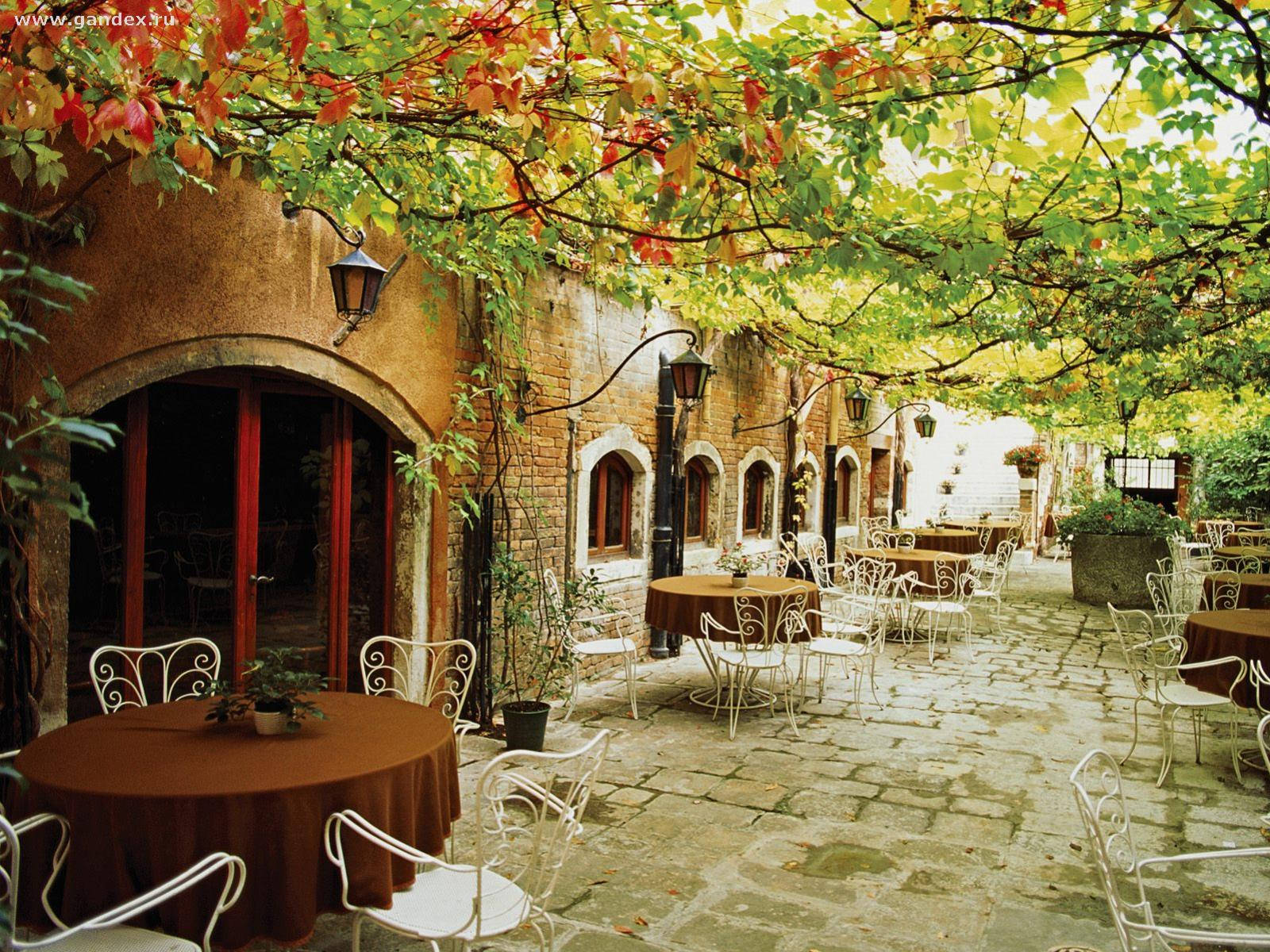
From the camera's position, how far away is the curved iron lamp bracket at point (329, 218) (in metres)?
4.37

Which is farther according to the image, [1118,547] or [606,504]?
[1118,547]

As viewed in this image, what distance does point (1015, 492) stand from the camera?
19188 mm

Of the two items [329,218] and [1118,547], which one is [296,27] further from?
[1118,547]

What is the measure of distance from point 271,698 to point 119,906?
77cm

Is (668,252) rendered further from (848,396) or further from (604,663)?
(848,396)

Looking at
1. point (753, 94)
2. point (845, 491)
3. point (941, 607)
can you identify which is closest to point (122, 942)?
point (753, 94)

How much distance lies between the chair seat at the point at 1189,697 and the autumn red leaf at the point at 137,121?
5.57 m

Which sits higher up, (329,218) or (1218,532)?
A: (329,218)

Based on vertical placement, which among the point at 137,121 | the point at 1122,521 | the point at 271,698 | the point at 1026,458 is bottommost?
the point at 271,698

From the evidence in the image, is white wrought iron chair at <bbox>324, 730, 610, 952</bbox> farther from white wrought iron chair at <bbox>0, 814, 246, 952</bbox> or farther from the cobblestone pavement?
the cobblestone pavement

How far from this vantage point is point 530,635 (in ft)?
20.2

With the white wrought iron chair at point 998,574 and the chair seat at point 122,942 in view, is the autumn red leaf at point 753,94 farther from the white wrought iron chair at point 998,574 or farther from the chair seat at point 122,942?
the white wrought iron chair at point 998,574

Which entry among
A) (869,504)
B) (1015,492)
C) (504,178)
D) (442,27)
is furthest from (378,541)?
(1015,492)

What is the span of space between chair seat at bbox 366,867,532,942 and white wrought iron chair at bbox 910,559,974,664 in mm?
6052
